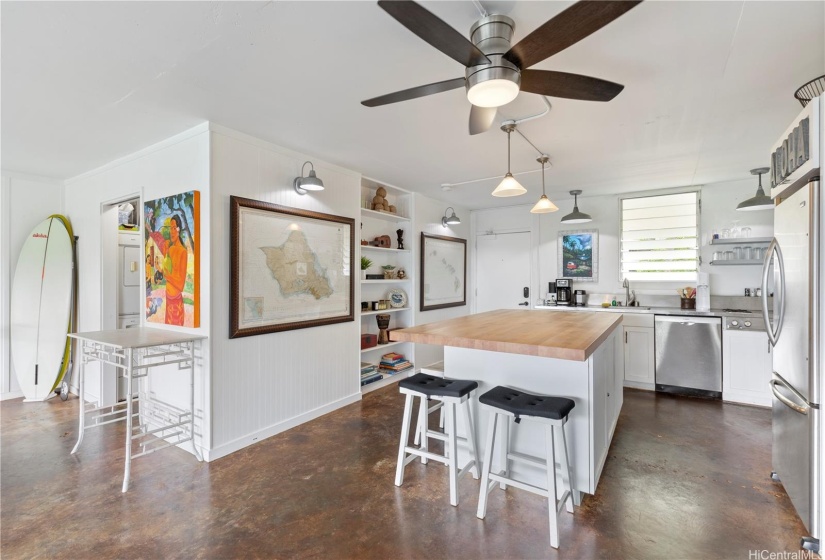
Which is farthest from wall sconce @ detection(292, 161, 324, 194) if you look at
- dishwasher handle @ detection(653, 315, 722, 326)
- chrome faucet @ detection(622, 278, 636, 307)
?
chrome faucet @ detection(622, 278, 636, 307)

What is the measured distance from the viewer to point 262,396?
316 centimetres

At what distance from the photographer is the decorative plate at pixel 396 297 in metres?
4.92

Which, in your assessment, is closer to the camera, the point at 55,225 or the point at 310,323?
the point at 310,323

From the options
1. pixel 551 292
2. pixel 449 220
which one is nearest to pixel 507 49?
pixel 449 220

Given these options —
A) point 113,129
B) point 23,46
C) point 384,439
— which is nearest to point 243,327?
point 384,439

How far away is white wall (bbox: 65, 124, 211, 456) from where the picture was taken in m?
2.82

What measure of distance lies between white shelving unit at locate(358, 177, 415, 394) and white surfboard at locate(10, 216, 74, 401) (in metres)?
3.20

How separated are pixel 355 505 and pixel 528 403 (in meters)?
1.19

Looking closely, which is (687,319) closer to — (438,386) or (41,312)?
(438,386)

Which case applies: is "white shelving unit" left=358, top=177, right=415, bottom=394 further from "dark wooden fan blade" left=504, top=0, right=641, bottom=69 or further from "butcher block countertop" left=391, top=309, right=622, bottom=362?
"dark wooden fan blade" left=504, top=0, right=641, bottom=69

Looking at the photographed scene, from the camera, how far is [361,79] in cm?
217

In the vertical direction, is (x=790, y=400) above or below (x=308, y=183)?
below

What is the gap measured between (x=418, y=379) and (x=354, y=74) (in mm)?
1871

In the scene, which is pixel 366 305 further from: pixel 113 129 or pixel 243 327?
pixel 113 129
